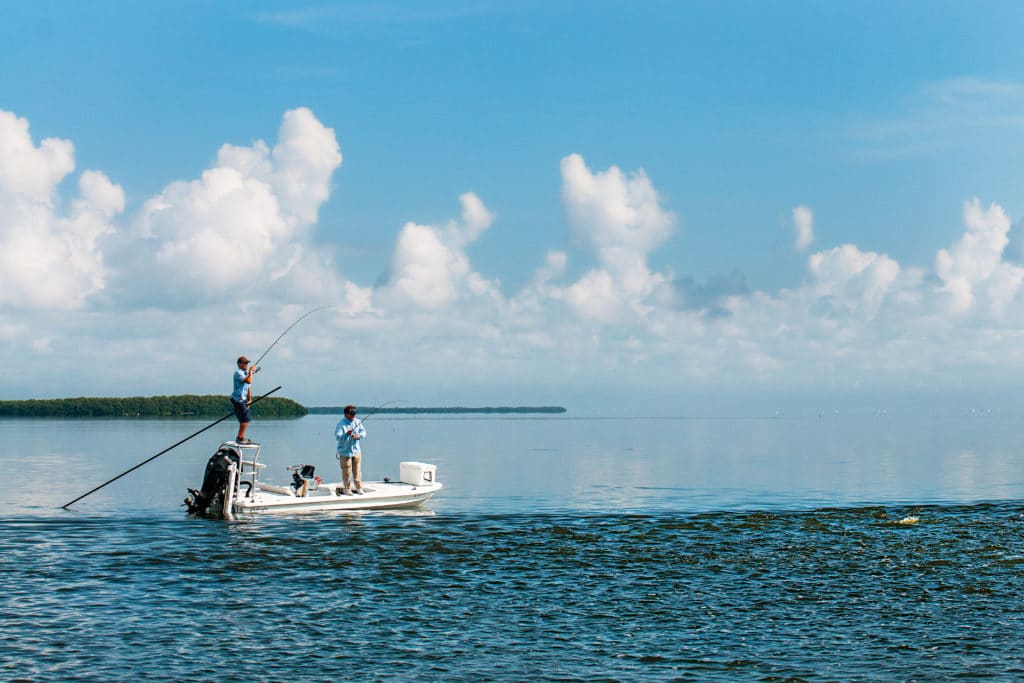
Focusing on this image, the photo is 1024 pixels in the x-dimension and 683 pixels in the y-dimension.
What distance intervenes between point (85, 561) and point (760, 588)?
15870mm

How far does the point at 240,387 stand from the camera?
1237 inches

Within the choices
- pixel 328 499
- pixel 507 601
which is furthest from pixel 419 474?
pixel 507 601

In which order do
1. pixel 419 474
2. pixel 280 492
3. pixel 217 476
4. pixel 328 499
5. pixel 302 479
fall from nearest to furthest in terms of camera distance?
pixel 217 476 → pixel 328 499 → pixel 302 479 → pixel 280 492 → pixel 419 474

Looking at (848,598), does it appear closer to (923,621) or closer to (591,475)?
(923,621)

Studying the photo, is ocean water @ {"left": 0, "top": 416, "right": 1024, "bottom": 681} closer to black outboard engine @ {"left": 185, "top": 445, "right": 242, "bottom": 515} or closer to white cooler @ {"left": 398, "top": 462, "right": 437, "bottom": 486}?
black outboard engine @ {"left": 185, "top": 445, "right": 242, "bottom": 515}

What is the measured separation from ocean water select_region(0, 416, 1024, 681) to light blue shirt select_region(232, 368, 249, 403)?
3955 mm

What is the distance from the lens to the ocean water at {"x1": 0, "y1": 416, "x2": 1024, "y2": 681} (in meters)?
14.9

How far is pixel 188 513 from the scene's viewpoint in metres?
32.3

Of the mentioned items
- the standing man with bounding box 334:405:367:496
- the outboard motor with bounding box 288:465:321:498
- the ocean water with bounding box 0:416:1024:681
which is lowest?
the ocean water with bounding box 0:416:1024:681

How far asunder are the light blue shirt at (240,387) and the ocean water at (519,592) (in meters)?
3.95

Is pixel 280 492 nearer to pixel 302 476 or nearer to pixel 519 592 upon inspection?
pixel 302 476

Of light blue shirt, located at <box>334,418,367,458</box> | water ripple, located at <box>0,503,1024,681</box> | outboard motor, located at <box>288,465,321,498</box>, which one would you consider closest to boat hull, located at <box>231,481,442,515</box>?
outboard motor, located at <box>288,465,321,498</box>

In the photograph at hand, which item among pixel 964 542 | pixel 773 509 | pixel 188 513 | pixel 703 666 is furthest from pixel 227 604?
pixel 773 509

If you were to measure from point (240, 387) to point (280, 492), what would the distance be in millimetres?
4583
